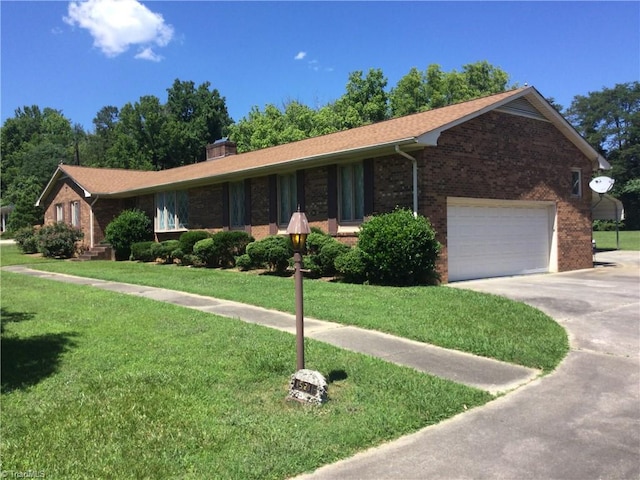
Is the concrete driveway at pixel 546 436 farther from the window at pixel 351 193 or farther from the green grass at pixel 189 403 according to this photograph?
the window at pixel 351 193

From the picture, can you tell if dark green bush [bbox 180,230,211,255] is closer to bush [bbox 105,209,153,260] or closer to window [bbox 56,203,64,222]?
bush [bbox 105,209,153,260]

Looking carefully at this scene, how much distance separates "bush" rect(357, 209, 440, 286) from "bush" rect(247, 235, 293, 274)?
291 cm

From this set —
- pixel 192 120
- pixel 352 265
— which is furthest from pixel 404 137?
pixel 192 120

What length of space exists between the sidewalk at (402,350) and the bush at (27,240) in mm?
20416

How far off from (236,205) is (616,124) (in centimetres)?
6645

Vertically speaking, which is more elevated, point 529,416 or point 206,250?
point 206,250

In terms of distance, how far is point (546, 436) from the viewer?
14.1 feet

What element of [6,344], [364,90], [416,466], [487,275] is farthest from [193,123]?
[416,466]

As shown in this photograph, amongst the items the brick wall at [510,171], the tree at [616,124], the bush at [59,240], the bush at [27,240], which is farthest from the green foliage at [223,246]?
the tree at [616,124]

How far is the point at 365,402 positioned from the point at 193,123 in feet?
196

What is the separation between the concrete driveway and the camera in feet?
12.3

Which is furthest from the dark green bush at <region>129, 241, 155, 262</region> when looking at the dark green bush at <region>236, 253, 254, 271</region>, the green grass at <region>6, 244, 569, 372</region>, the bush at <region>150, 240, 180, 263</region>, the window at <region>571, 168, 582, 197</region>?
the window at <region>571, 168, 582, 197</region>

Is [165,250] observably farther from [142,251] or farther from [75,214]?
[75,214]

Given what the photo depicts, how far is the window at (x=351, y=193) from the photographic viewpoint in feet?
48.5
